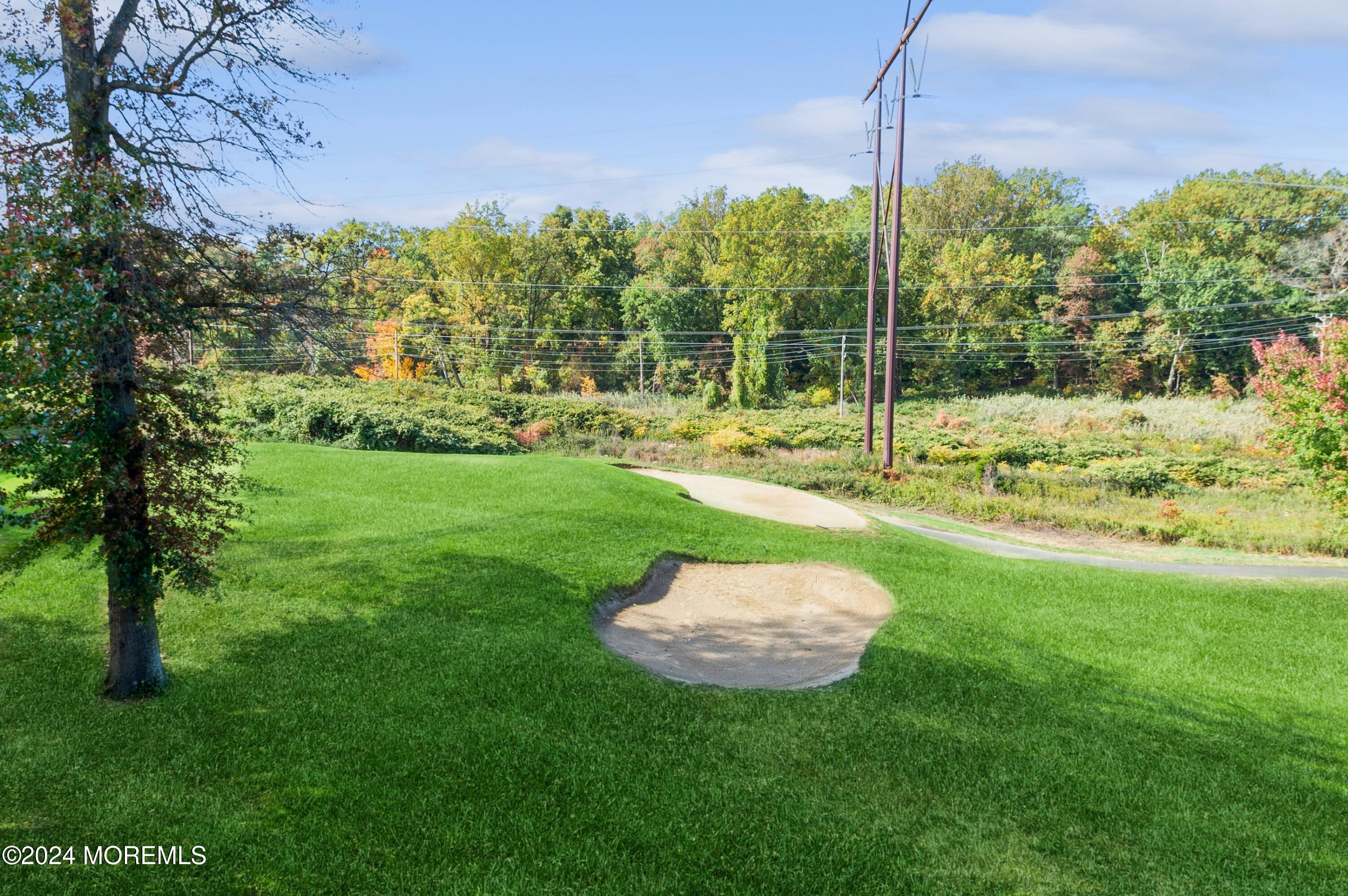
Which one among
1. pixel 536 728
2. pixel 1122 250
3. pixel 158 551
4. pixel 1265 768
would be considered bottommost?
pixel 1265 768

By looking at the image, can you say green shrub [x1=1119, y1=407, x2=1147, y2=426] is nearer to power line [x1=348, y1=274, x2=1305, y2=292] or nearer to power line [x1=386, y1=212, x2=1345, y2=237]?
power line [x1=348, y1=274, x2=1305, y2=292]

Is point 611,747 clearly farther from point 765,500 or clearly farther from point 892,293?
point 892,293

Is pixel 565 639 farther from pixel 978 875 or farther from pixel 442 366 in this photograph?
pixel 442 366

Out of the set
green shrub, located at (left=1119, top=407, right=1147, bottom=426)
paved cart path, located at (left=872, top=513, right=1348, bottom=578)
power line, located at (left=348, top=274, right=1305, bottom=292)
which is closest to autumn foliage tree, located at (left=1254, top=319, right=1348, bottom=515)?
paved cart path, located at (left=872, top=513, right=1348, bottom=578)

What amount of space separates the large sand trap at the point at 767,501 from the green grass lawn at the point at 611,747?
6752mm

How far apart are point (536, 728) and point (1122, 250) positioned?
238 ft

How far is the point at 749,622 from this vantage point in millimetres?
11406

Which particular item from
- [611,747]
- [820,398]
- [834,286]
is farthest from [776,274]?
[611,747]

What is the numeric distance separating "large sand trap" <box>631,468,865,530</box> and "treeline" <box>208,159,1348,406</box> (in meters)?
27.8

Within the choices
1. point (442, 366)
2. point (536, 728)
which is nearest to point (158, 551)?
point (536, 728)

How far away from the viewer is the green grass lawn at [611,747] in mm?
5117

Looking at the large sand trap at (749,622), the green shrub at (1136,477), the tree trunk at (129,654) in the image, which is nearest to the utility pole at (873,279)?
the green shrub at (1136,477)

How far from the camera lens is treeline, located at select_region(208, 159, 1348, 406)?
54906mm

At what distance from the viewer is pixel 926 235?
220ft
